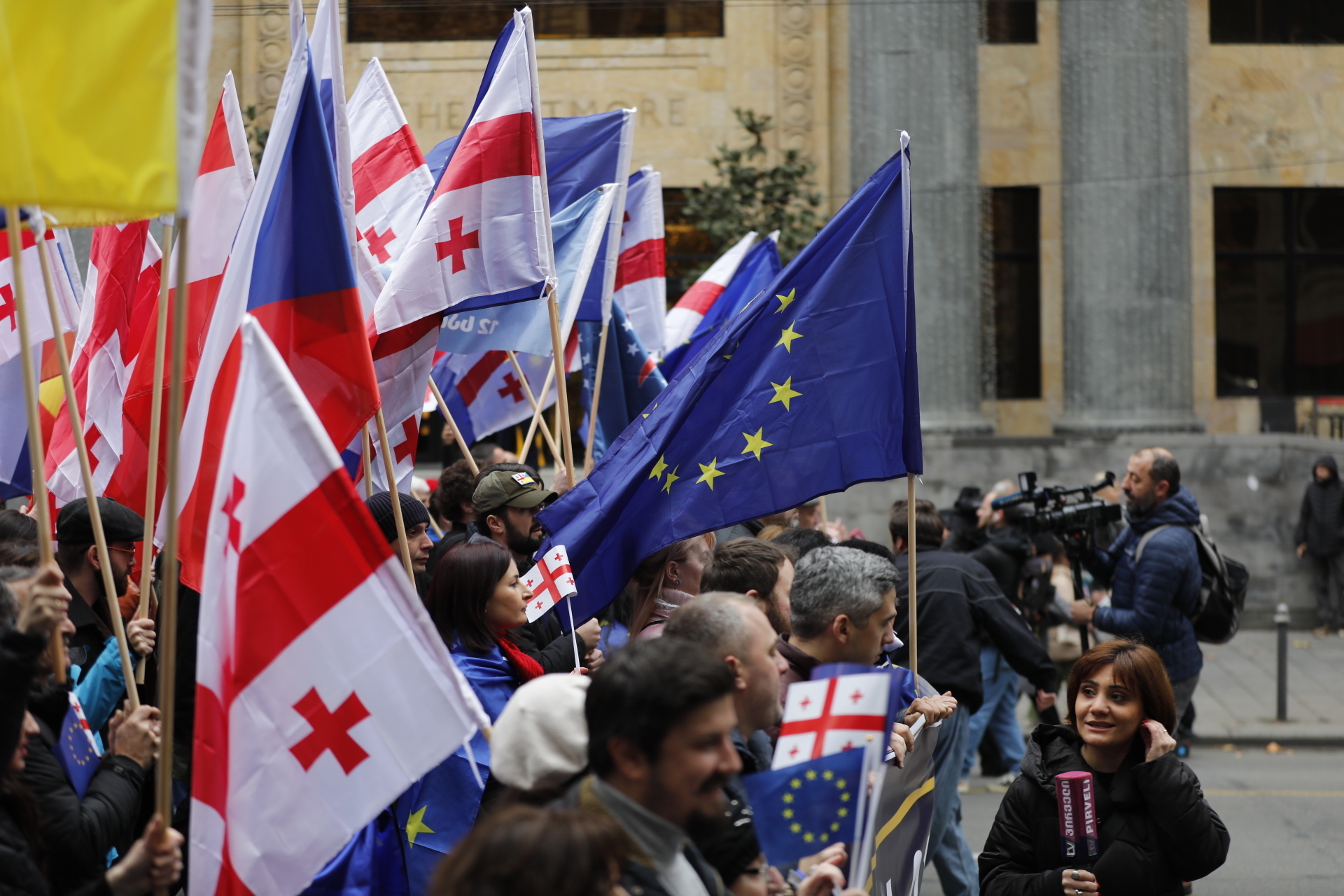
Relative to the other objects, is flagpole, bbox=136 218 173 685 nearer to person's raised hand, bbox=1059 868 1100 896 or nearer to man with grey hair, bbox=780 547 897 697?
man with grey hair, bbox=780 547 897 697

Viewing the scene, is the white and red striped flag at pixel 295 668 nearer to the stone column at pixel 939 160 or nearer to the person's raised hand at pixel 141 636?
the person's raised hand at pixel 141 636

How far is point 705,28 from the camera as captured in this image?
66.1ft

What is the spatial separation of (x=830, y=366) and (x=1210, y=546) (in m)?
3.64

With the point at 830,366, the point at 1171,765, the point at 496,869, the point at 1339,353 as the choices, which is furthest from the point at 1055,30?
the point at 496,869

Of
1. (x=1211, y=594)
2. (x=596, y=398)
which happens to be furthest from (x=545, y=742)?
(x=1211, y=594)

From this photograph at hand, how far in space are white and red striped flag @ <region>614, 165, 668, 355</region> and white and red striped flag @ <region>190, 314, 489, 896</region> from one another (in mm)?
6853

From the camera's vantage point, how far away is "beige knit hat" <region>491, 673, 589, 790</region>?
2.88 m

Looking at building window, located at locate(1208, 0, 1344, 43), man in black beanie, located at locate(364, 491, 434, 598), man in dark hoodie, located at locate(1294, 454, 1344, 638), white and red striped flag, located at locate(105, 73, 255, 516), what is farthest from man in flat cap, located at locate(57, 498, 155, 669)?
building window, located at locate(1208, 0, 1344, 43)

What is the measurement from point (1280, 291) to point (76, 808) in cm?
2111

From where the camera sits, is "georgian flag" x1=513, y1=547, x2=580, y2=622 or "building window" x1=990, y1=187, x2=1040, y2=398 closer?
"georgian flag" x1=513, y1=547, x2=580, y2=622

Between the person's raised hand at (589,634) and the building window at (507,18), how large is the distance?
51.6 ft

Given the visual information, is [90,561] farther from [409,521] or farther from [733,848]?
[733,848]

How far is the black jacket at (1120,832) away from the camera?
4035mm

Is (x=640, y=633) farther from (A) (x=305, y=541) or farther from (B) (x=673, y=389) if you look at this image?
(A) (x=305, y=541)
